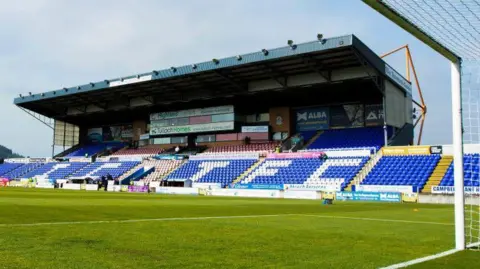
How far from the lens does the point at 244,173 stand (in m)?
47.7

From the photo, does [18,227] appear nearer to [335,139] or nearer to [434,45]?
[434,45]

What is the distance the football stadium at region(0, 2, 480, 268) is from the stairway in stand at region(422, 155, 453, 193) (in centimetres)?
16

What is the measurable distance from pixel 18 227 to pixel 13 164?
7697 centimetres

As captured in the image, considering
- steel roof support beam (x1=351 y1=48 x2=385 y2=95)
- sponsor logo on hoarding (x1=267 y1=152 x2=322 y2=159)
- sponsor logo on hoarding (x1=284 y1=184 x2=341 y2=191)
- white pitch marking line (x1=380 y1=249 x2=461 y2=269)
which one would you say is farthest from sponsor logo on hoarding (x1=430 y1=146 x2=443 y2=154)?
white pitch marking line (x1=380 y1=249 x2=461 y2=269)

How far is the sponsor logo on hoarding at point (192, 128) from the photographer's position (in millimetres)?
57219

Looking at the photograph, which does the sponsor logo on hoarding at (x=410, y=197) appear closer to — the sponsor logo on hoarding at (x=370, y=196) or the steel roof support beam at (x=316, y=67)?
the sponsor logo on hoarding at (x=370, y=196)

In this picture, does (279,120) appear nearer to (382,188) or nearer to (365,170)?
(365,170)

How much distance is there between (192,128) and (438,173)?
34546 millimetres

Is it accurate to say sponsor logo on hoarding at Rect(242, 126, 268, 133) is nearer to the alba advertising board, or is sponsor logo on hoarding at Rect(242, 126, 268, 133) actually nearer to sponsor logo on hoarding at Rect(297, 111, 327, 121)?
the alba advertising board

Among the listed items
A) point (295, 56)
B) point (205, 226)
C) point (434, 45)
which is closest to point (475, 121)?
point (434, 45)

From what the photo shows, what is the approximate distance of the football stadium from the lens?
25.2ft

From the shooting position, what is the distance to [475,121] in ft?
31.0

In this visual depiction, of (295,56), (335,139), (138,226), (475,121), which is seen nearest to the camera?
(475,121)

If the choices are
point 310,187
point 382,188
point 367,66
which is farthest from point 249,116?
point 382,188
